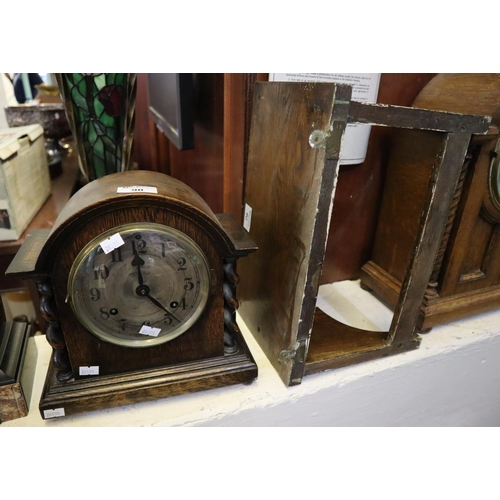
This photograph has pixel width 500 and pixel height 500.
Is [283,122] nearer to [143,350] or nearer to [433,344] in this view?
[143,350]

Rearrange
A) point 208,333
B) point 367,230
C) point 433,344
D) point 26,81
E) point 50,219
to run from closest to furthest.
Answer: point 208,333 → point 433,344 → point 367,230 → point 50,219 → point 26,81

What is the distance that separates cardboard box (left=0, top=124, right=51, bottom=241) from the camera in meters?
1.42

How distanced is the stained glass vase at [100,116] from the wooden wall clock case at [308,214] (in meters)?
0.53

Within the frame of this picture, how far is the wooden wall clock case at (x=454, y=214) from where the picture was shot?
0.97 m

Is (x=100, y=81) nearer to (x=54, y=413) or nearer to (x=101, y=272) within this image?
(x=101, y=272)

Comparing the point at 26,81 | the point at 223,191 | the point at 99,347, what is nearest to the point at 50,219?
the point at 223,191

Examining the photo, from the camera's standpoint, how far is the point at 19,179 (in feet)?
5.04

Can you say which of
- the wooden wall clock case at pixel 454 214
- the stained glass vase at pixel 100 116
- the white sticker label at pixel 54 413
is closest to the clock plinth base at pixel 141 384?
the white sticker label at pixel 54 413

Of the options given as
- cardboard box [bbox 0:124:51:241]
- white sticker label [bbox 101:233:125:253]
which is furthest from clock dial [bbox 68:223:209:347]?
cardboard box [bbox 0:124:51:241]

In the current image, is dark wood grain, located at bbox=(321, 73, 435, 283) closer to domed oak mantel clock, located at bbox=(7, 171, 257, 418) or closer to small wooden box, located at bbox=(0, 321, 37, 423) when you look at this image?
domed oak mantel clock, located at bbox=(7, 171, 257, 418)

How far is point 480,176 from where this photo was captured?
99 centimetres

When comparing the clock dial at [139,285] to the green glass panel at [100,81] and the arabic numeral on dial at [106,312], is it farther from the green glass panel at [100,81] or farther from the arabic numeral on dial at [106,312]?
the green glass panel at [100,81]

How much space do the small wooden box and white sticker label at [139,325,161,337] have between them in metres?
0.27

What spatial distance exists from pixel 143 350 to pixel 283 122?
58 cm
